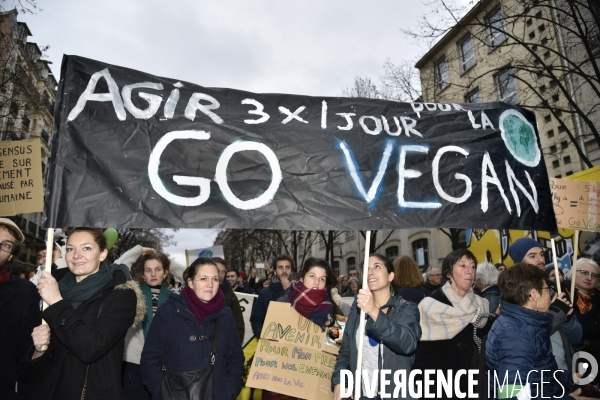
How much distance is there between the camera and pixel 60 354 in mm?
2553

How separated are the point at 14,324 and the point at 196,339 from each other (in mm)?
1286

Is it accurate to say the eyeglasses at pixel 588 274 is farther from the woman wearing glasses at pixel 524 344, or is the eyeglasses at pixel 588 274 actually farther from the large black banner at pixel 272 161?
the woman wearing glasses at pixel 524 344

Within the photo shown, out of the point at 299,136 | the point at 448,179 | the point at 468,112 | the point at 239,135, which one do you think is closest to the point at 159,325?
the point at 239,135

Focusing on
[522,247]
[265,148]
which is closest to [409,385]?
[265,148]

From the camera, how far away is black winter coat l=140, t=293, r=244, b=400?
3.07 meters

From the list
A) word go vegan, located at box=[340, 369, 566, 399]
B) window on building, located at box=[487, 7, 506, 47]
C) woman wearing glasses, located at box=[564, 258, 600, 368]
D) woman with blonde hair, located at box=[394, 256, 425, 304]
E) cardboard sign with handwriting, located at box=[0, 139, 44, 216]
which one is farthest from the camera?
Answer: window on building, located at box=[487, 7, 506, 47]

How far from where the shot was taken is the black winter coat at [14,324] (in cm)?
305

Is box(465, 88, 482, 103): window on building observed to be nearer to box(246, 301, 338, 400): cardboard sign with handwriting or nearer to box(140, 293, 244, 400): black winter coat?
box(246, 301, 338, 400): cardboard sign with handwriting

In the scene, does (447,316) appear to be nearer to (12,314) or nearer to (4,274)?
(12,314)

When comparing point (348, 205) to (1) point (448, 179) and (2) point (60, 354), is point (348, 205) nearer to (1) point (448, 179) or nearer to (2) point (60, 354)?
(1) point (448, 179)

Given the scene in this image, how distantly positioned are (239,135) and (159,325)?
4.88ft

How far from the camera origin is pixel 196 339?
315cm

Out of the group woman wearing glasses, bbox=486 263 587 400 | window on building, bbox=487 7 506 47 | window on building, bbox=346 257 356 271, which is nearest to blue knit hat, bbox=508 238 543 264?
woman wearing glasses, bbox=486 263 587 400

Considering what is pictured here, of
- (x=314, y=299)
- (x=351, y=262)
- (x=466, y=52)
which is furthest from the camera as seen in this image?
(x=351, y=262)
